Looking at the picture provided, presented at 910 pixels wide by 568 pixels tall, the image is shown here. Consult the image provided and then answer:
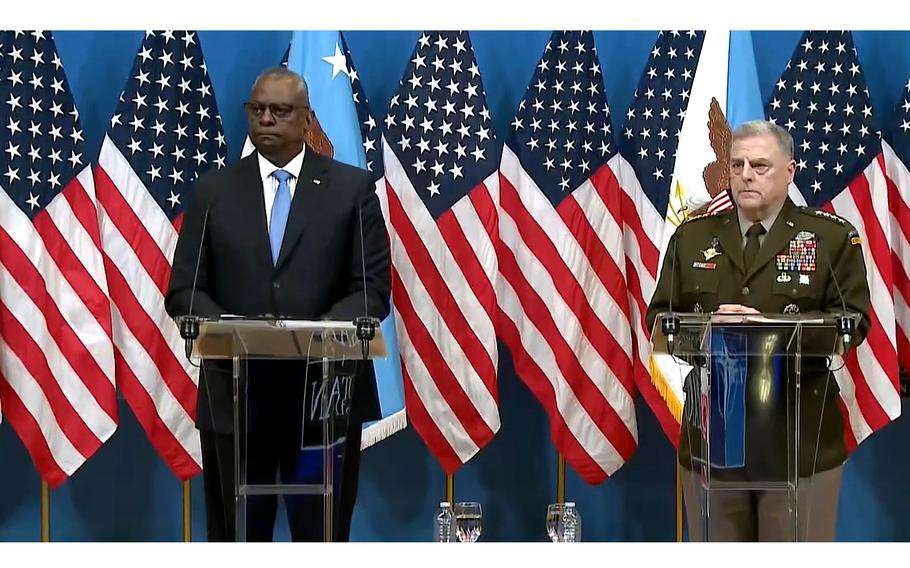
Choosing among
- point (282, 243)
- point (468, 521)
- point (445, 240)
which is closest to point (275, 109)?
point (282, 243)

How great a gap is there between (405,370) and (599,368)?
71 centimetres

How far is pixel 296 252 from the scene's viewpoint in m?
4.11

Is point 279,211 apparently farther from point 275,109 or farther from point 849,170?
point 849,170

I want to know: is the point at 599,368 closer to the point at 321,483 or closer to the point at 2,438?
the point at 321,483

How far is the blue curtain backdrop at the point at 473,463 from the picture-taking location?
5.52 meters

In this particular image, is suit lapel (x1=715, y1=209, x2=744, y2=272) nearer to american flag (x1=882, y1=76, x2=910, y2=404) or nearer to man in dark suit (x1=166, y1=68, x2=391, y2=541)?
man in dark suit (x1=166, y1=68, x2=391, y2=541)

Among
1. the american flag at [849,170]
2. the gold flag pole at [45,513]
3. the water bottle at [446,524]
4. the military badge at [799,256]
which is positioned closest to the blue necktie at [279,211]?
the military badge at [799,256]

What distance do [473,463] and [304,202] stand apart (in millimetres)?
1877

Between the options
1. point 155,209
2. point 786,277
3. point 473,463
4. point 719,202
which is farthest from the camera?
point 473,463

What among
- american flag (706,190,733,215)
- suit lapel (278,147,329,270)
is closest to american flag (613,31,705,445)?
american flag (706,190,733,215)

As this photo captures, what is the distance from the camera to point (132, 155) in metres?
5.20

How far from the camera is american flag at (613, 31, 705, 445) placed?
526 cm

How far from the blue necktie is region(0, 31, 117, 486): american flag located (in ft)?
3.93

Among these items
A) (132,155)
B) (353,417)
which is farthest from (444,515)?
(132,155)
